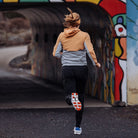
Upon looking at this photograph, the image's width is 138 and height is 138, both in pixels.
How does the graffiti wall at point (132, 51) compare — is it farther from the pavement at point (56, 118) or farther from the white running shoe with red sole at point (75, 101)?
the white running shoe with red sole at point (75, 101)

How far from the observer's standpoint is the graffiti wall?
9.69 meters

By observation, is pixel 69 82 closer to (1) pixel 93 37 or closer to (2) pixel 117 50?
(2) pixel 117 50

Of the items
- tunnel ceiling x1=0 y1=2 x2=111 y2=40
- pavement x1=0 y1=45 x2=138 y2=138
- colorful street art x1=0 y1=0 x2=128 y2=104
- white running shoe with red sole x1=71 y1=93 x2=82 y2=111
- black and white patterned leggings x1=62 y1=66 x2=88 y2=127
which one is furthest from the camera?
tunnel ceiling x1=0 y1=2 x2=111 y2=40

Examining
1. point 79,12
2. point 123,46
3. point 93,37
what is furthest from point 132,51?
point 79,12

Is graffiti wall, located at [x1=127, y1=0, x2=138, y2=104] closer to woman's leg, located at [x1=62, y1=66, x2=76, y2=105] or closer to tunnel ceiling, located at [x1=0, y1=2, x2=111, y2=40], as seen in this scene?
tunnel ceiling, located at [x1=0, y1=2, x2=111, y2=40]

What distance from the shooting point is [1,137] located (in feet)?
20.8

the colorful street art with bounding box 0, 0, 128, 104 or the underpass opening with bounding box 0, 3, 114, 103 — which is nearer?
the colorful street art with bounding box 0, 0, 128, 104

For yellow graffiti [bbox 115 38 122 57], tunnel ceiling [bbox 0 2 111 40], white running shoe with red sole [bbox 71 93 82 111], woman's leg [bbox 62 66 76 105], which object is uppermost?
tunnel ceiling [bbox 0 2 111 40]

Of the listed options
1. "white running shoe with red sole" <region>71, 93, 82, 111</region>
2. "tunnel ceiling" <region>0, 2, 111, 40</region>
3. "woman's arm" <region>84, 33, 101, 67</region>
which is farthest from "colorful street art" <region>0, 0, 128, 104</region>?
"white running shoe with red sole" <region>71, 93, 82, 111</region>

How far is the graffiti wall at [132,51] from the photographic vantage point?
31.8ft

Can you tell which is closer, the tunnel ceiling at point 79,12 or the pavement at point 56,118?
the pavement at point 56,118

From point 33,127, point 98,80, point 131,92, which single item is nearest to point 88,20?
point 98,80

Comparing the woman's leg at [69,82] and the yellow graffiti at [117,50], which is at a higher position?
the yellow graffiti at [117,50]

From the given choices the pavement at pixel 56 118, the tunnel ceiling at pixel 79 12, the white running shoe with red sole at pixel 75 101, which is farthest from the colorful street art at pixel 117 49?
the white running shoe with red sole at pixel 75 101
